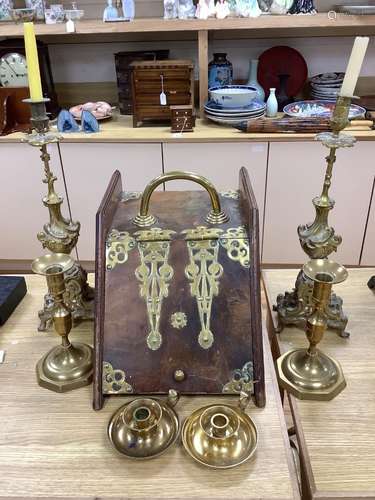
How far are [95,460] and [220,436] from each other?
0.24 metres

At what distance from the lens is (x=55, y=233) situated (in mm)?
1136

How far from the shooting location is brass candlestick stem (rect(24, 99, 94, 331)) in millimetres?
1021

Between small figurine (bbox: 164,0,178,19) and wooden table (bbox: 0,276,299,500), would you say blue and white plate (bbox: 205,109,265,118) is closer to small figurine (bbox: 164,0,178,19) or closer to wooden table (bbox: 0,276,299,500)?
small figurine (bbox: 164,0,178,19)

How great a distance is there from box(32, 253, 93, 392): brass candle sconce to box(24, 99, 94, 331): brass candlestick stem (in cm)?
13

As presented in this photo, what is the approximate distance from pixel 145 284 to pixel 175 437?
1.05 ft

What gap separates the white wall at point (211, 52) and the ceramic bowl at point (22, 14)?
39 centimetres

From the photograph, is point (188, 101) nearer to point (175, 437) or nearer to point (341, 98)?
point (341, 98)

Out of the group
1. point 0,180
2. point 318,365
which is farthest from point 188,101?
point 318,365

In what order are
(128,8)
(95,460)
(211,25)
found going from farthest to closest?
(128,8), (211,25), (95,460)

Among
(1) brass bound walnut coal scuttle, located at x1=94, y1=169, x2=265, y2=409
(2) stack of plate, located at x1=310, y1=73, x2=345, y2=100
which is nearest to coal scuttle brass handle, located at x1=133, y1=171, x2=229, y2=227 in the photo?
(1) brass bound walnut coal scuttle, located at x1=94, y1=169, x2=265, y2=409

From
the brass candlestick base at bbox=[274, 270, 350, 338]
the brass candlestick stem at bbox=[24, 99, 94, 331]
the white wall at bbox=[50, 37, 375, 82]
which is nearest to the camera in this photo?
the brass candlestick stem at bbox=[24, 99, 94, 331]

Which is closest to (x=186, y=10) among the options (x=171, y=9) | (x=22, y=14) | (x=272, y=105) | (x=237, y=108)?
(x=171, y=9)

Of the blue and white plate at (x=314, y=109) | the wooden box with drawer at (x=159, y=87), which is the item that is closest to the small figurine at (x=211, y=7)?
the wooden box with drawer at (x=159, y=87)

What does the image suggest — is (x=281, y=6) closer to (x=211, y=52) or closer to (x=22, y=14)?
(x=211, y=52)
